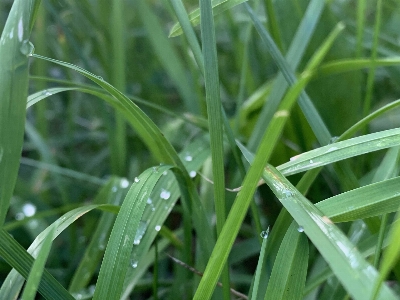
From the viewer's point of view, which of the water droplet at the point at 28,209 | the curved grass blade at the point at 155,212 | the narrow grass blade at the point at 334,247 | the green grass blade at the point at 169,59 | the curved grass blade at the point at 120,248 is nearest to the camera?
the narrow grass blade at the point at 334,247

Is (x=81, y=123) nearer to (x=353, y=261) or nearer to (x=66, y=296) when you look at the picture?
(x=66, y=296)

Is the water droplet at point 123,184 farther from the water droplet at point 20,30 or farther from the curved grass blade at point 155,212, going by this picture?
the water droplet at point 20,30

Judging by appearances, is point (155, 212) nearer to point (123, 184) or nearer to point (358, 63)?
point (123, 184)

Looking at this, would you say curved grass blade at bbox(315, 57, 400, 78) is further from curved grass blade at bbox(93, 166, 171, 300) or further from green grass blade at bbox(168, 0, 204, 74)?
curved grass blade at bbox(93, 166, 171, 300)

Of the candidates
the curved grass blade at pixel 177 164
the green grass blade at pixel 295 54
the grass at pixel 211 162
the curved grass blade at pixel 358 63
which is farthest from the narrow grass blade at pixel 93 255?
the curved grass blade at pixel 358 63

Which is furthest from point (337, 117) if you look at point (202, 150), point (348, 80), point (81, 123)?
point (81, 123)

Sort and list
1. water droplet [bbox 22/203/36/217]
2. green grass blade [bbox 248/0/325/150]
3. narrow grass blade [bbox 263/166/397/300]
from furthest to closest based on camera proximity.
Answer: water droplet [bbox 22/203/36/217] < green grass blade [bbox 248/0/325/150] < narrow grass blade [bbox 263/166/397/300]

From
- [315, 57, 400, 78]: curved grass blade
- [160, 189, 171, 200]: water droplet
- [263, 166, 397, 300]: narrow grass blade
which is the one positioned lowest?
[263, 166, 397, 300]: narrow grass blade

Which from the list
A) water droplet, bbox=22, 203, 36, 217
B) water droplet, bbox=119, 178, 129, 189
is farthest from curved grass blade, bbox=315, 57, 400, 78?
water droplet, bbox=22, 203, 36, 217
